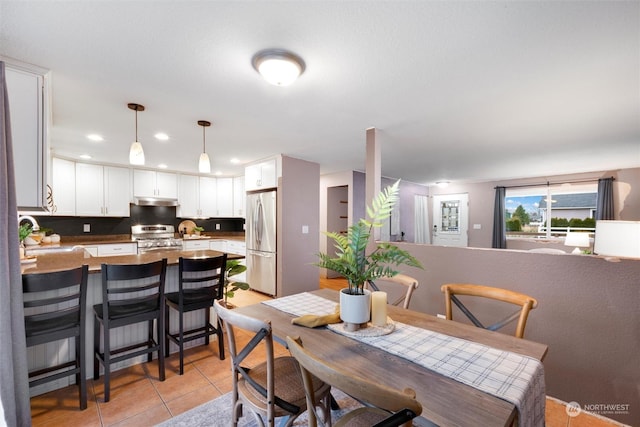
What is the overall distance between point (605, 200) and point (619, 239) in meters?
4.61

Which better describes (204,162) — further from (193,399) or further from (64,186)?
(64,186)

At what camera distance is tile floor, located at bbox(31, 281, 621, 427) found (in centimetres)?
172

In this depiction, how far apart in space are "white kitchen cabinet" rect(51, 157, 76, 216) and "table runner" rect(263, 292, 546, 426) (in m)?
5.20

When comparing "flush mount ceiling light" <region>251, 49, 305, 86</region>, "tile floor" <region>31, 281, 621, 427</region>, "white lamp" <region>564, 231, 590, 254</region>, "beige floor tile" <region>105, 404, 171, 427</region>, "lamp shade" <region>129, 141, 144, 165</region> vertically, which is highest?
"flush mount ceiling light" <region>251, 49, 305, 86</region>

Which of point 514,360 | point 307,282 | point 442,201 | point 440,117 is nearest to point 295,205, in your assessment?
point 307,282

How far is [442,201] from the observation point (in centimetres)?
754

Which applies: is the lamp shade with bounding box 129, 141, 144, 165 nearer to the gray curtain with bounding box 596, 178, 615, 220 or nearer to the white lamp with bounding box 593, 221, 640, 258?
the white lamp with bounding box 593, 221, 640, 258

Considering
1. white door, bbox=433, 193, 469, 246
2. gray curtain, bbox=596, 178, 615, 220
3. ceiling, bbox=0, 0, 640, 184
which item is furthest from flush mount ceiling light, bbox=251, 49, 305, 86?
white door, bbox=433, 193, 469, 246

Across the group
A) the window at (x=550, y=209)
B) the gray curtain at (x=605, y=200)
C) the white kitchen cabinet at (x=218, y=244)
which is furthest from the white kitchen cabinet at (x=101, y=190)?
the gray curtain at (x=605, y=200)

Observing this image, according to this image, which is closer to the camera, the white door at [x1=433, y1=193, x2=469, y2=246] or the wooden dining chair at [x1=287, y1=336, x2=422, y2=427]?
the wooden dining chair at [x1=287, y1=336, x2=422, y2=427]

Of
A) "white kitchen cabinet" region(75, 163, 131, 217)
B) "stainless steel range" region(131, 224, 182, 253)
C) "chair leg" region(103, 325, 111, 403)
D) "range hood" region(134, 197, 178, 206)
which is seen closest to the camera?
"chair leg" region(103, 325, 111, 403)

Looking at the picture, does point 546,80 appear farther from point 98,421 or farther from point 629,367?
point 98,421

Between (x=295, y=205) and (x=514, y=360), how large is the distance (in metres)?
3.60

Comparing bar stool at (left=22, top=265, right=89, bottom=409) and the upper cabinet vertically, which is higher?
the upper cabinet
